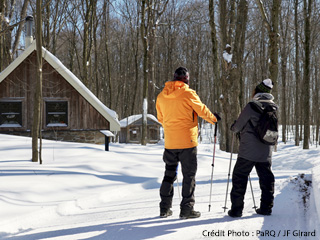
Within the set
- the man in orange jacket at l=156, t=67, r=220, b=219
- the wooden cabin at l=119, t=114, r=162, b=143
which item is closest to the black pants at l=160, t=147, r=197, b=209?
the man in orange jacket at l=156, t=67, r=220, b=219

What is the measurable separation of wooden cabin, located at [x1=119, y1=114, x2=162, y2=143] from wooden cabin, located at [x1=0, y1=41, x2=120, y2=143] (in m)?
12.6

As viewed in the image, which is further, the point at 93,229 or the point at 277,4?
A: the point at 277,4

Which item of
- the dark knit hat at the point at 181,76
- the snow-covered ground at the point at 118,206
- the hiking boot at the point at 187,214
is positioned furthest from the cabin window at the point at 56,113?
the hiking boot at the point at 187,214

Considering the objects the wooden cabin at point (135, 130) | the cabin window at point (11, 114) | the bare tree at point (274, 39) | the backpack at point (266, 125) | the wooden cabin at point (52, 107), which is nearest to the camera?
the backpack at point (266, 125)

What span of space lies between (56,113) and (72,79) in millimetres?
2260

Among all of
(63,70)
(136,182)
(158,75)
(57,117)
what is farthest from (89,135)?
(158,75)

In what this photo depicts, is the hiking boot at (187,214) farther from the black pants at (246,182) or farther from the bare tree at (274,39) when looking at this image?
the bare tree at (274,39)

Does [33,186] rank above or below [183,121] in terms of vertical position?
below

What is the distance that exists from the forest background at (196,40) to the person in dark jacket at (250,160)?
22.2ft

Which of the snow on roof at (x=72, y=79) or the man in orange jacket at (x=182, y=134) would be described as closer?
the man in orange jacket at (x=182, y=134)

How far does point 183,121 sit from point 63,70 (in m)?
11.7

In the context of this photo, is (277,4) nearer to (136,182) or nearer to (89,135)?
(136,182)

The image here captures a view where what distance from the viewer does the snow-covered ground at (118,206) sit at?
3.72 meters

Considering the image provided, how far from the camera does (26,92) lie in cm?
1570
